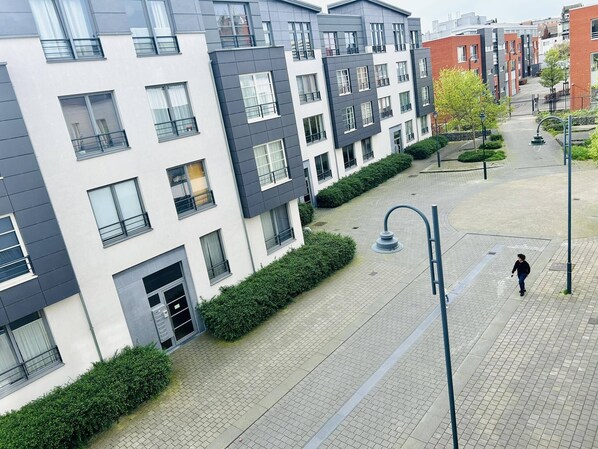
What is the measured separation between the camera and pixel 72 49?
38.6 ft

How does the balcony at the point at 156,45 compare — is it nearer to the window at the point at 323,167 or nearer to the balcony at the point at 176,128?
→ the balcony at the point at 176,128

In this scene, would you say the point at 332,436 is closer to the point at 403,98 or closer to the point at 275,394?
the point at 275,394

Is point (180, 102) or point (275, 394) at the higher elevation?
point (180, 102)

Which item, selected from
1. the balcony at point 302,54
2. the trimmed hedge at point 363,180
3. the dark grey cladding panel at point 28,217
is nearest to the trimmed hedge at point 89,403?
the dark grey cladding panel at point 28,217

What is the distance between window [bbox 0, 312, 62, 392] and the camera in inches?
428

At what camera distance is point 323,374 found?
12180 mm

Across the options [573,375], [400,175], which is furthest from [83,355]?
[400,175]

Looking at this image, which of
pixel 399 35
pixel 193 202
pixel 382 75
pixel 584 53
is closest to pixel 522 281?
pixel 193 202

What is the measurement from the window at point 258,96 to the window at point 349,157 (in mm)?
16273

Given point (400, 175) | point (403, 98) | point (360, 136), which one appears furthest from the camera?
point (403, 98)

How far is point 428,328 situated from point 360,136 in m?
21.8

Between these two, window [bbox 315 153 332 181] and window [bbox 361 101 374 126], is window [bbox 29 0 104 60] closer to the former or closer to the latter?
window [bbox 315 153 332 181]

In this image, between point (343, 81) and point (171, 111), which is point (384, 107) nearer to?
point (343, 81)

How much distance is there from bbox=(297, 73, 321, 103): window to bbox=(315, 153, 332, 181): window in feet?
12.8
